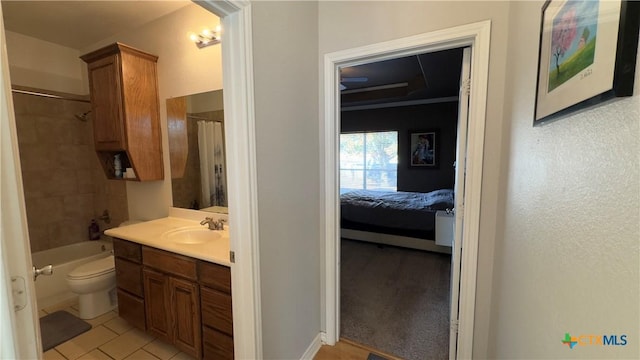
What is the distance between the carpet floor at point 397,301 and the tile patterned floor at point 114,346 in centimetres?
141

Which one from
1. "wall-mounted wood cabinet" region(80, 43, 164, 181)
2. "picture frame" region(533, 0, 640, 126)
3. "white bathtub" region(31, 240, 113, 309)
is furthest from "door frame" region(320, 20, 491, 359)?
"white bathtub" region(31, 240, 113, 309)

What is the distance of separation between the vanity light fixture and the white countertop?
1516 mm

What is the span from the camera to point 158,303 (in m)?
1.86

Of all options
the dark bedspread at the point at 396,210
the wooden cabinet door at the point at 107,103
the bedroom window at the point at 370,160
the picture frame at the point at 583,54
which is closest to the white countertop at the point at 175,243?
the wooden cabinet door at the point at 107,103

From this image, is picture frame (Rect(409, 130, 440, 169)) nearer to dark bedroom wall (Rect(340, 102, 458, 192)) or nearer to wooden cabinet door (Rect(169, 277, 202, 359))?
dark bedroom wall (Rect(340, 102, 458, 192))

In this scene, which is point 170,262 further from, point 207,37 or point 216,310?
point 207,37

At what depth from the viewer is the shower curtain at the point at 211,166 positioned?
235 cm

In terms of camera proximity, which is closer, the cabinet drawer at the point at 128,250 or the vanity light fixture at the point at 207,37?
the cabinet drawer at the point at 128,250

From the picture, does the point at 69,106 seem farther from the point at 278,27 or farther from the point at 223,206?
the point at 278,27

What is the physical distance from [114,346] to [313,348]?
1.55 metres

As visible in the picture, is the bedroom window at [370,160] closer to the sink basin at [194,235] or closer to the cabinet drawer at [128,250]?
the sink basin at [194,235]

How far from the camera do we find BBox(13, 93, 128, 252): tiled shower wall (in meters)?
2.80

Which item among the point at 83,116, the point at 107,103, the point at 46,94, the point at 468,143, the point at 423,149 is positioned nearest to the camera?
the point at 468,143

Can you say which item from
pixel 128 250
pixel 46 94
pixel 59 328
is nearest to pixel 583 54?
pixel 128 250
